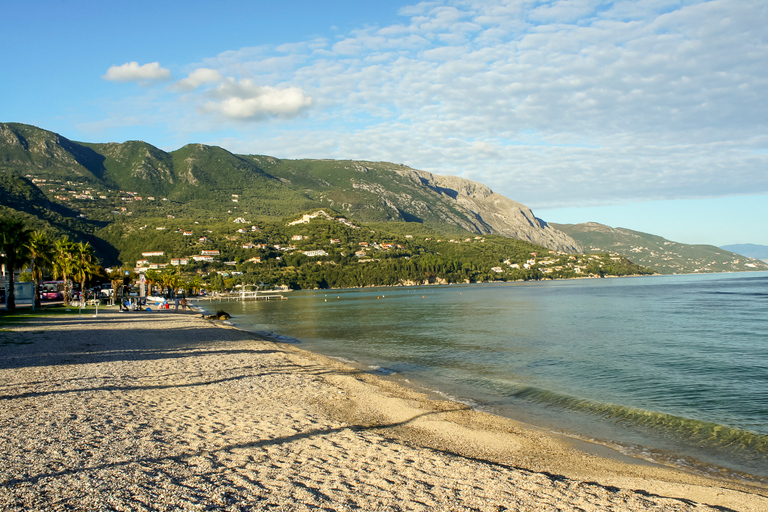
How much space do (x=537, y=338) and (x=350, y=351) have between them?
12271 mm

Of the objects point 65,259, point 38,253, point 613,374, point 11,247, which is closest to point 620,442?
point 613,374

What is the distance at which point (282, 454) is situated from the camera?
7.62 metres

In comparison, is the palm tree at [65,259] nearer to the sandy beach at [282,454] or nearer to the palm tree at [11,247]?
the palm tree at [11,247]

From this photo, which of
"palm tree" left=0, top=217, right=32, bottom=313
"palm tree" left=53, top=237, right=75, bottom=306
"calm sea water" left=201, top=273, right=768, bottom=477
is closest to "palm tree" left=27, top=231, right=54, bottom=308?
"palm tree" left=0, top=217, right=32, bottom=313

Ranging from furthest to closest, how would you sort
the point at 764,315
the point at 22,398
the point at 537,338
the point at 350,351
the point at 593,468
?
1. the point at 764,315
2. the point at 537,338
3. the point at 350,351
4. the point at 22,398
5. the point at 593,468

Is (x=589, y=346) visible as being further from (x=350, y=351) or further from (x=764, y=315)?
(x=764, y=315)

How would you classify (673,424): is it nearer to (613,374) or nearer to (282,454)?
(613,374)

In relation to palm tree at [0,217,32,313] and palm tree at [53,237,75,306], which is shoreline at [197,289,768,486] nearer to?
palm tree at [0,217,32,313]

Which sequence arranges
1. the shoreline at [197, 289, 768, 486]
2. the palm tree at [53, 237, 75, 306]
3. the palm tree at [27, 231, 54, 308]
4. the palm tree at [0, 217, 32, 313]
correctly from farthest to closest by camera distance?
the palm tree at [53, 237, 75, 306] < the palm tree at [27, 231, 54, 308] < the palm tree at [0, 217, 32, 313] < the shoreline at [197, 289, 768, 486]

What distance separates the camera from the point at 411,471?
7152 millimetres

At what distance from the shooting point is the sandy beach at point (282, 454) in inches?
226

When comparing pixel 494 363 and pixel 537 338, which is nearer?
pixel 494 363

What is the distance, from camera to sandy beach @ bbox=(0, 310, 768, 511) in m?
5.74

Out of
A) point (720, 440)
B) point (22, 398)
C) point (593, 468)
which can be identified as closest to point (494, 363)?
point (720, 440)
